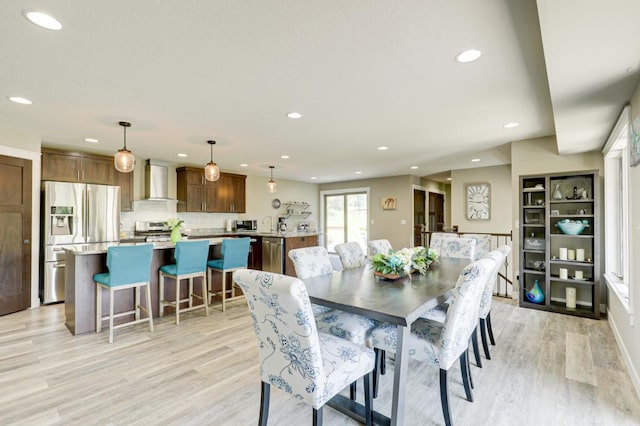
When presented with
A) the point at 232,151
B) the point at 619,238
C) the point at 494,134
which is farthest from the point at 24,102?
the point at 619,238

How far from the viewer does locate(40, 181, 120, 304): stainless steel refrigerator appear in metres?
4.42

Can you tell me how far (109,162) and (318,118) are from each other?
154 inches

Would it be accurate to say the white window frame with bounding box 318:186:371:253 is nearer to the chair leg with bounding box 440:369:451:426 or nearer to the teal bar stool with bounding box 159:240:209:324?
the teal bar stool with bounding box 159:240:209:324

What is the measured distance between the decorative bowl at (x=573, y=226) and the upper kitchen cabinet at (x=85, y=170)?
6.65 m

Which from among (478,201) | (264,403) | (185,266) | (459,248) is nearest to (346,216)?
(478,201)

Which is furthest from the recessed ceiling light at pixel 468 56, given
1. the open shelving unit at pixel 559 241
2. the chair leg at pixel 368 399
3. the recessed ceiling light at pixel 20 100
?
the recessed ceiling light at pixel 20 100

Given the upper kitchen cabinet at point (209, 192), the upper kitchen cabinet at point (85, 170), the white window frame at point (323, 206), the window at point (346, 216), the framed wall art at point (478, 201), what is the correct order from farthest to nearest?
1. the window at point (346, 216)
2. the white window frame at point (323, 206)
3. the framed wall art at point (478, 201)
4. the upper kitchen cabinet at point (209, 192)
5. the upper kitchen cabinet at point (85, 170)

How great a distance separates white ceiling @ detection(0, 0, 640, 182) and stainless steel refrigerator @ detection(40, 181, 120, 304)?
2.74 feet

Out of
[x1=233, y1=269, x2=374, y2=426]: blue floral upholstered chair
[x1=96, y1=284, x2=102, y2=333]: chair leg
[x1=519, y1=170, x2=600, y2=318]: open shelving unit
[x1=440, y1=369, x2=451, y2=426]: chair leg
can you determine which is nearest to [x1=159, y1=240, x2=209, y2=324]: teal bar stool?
[x1=96, y1=284, x2=102, y2=333]: chair leg

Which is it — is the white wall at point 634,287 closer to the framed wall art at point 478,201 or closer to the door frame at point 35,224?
the framed wall art at point 478,201

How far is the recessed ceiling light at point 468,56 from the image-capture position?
2068mm

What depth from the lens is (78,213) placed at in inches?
183

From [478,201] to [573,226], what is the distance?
9.46 feet

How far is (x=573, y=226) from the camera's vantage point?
3.97 m
